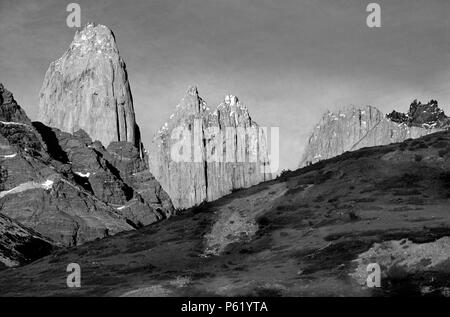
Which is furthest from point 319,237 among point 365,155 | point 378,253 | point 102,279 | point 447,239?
point 365,155

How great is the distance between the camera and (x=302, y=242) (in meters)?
53.2

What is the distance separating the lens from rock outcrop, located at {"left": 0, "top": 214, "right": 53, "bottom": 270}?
125 metres

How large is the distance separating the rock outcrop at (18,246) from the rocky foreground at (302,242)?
62.6m

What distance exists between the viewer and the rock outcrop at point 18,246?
12498 centimetres

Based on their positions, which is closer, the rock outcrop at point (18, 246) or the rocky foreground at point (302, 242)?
the rocky foreground at point (302, 242)

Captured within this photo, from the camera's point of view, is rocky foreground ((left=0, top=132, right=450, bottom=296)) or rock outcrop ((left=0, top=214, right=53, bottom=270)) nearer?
rocky foreground ((left=0, top=132, right=450, bottom=296))

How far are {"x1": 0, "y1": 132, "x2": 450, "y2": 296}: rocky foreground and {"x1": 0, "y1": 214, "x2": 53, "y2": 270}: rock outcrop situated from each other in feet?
205

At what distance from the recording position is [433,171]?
64.3 metres

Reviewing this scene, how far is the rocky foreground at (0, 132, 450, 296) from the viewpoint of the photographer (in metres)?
41.3
